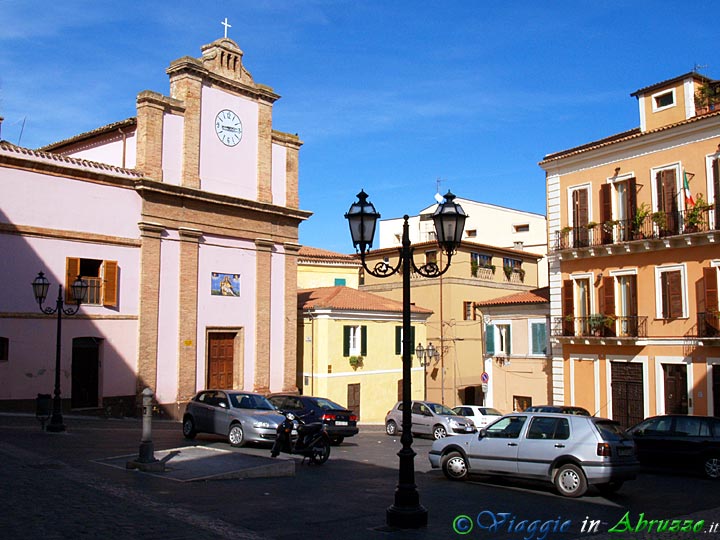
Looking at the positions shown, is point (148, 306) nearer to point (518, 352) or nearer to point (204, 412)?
point (204, 412)

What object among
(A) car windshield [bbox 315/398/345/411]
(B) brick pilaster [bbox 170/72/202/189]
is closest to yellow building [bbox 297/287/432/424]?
(B) brick pilaster [bbox 170/72/202/189]

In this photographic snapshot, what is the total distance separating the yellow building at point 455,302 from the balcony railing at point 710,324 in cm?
1936

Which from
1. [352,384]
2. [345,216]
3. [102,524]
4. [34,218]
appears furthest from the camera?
[352,384]

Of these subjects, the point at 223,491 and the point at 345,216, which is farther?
the point at 223,491

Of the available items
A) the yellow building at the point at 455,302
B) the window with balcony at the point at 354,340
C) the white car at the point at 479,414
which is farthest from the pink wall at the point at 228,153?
the yellow building at the point at 455,302

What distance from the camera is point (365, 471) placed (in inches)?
635

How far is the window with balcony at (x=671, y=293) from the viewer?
26.4 m

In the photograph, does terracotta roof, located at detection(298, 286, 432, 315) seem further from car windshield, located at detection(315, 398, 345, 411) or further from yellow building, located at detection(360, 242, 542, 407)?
car windshield, located at detection(315, 398, 345, 411)

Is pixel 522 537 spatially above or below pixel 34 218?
below

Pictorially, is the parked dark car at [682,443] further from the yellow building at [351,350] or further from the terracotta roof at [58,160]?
the terracotta roof at [58,160]

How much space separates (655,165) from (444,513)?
2083 cm

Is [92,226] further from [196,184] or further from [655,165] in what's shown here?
[655,165]

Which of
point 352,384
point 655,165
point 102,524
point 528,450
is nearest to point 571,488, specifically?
point 528,450

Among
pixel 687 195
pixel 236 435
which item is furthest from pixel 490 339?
pixel 236 435
